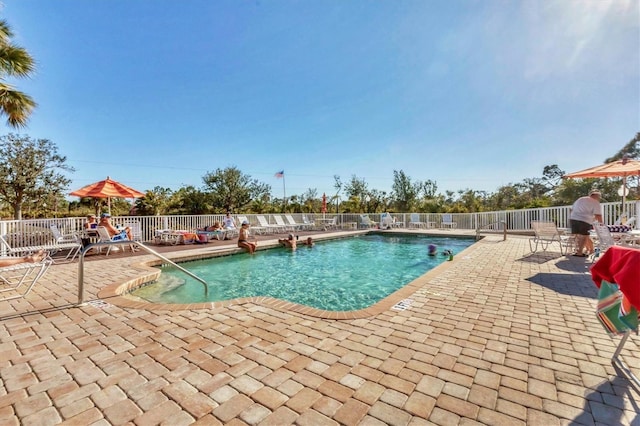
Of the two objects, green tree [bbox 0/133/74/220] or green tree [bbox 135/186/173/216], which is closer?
green tree [bbox 0/133/74/220]

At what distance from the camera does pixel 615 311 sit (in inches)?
73.0

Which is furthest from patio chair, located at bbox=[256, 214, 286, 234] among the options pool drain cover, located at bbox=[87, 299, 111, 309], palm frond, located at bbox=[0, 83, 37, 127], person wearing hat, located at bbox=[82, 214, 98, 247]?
pool drain cover, located at bbox=[87, 299, 111, 309]

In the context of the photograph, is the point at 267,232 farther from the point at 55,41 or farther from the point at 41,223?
the point at 55,41

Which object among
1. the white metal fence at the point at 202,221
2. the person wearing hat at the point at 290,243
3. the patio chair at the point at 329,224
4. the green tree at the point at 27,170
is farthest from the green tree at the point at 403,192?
the green tree at the point at 27,170

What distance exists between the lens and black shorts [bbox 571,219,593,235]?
6273 mm

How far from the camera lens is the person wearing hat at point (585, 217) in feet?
20.1

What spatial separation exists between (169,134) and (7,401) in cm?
2264

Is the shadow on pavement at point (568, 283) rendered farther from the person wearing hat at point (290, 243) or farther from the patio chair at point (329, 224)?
the patio chair at point (329, 224)

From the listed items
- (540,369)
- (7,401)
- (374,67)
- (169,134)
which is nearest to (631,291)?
(540,369)

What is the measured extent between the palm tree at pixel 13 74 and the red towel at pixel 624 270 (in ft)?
33.0

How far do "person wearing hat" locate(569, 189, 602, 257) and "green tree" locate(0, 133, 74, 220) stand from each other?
72.2 feet

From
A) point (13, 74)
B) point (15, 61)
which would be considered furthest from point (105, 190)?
point (15, 61)

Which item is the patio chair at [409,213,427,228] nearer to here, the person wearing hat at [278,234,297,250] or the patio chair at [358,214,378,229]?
the patio chair at [358,214,378,229]

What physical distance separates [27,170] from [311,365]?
19480mm
